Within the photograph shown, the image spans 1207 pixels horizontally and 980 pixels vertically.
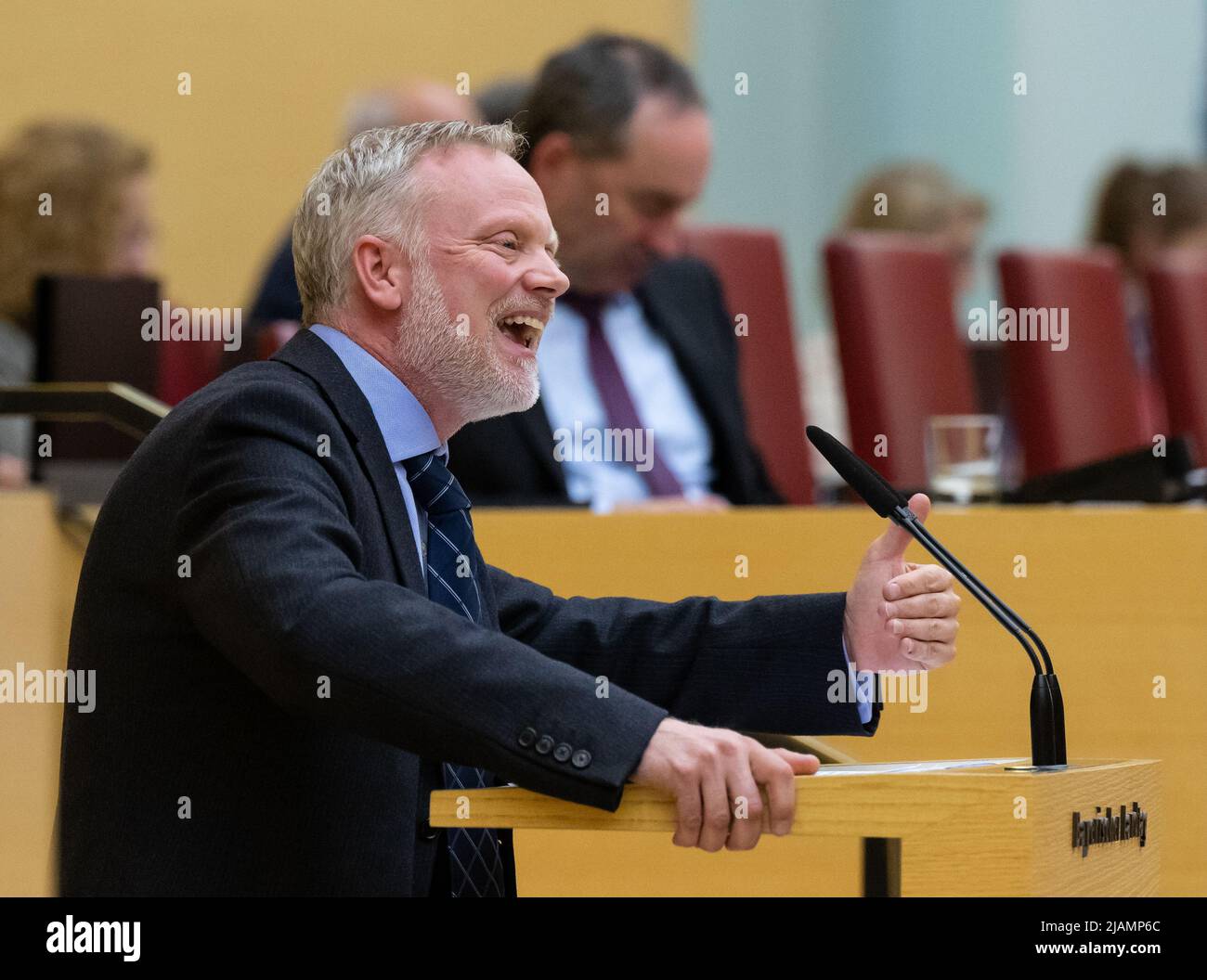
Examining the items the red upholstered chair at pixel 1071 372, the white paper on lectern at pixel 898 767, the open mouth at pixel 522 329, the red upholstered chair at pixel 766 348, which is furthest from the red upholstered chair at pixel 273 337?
the red upholstered chair at pixel 1071 372

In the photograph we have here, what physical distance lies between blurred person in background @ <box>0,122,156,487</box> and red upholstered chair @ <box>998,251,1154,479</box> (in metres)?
1.50

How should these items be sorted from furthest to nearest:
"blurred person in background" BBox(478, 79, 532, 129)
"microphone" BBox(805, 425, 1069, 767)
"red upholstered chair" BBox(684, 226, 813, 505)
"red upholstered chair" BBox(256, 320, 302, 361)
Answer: "red upholstered chair" BBox(684, 226, 813, 505) < "blurred person in background" BBox(478, 79, 532, 129) < "red upholstered chair" BBox(256, 320, 302, 361) < "microphone" BBox(805, 425, 1069, 767)

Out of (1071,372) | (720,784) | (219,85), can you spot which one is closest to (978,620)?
(720,784)

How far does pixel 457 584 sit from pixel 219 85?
3.41 m

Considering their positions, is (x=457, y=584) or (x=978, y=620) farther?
(x=978, y=620)

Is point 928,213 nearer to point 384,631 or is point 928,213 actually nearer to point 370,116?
point 370,116

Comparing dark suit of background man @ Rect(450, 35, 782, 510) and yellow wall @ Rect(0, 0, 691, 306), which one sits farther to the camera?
yellow wall @ Rect(0, 0, 691, 306)

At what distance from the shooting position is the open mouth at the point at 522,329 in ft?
4.69

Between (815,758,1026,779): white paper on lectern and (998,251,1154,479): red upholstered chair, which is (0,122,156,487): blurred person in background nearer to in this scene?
(998,251,1154,479): red upholstered chair

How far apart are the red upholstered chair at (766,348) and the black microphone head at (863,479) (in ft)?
5.50

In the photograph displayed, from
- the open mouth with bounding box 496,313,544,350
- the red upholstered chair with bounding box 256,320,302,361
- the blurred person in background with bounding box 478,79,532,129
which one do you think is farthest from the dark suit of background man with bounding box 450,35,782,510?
the open mouth with bounding box 496,313,544,350

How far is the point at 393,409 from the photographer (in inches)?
53.8

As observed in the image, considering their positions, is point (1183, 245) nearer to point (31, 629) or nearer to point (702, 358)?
point (702, 358)

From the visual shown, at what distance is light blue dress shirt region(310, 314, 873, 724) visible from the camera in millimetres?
1352
